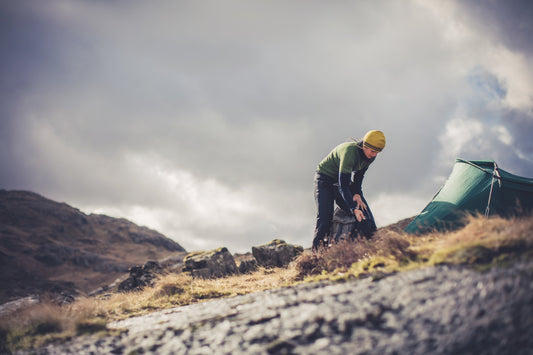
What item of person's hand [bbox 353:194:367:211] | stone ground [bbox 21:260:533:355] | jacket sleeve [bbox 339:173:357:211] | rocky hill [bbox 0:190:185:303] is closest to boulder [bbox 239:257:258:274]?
person's hand [bbox 353:194:367:211]

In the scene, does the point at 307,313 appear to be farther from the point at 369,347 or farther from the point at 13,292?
the point at 13,292

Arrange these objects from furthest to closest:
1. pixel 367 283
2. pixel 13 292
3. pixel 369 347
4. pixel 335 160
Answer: pixel 13 292 < pixel 335 160 < pixel 367 283 < pixel 369 347

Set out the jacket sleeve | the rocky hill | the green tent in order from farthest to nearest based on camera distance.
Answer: the rocky hill → the green tent → the jacket sleeve

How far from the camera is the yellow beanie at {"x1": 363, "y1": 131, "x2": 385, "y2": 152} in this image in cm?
563

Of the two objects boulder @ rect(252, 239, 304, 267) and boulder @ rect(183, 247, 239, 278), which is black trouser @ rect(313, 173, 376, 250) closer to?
boulder @ rect(252, 239, 304, 267)

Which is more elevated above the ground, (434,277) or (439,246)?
(439,246)

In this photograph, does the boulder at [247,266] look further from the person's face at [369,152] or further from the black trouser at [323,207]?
the person's face at [369,152]

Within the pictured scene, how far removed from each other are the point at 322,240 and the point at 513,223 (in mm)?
3531

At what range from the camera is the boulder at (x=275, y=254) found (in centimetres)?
1022

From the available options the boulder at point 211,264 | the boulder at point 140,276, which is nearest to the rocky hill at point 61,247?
the boulder at point 140,276

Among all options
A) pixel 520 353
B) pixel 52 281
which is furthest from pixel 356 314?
pixel 52 281

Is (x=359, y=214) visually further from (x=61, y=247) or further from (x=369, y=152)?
(x=61, y=247)

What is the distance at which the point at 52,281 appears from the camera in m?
39.3

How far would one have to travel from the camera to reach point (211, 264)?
32.2 ft
